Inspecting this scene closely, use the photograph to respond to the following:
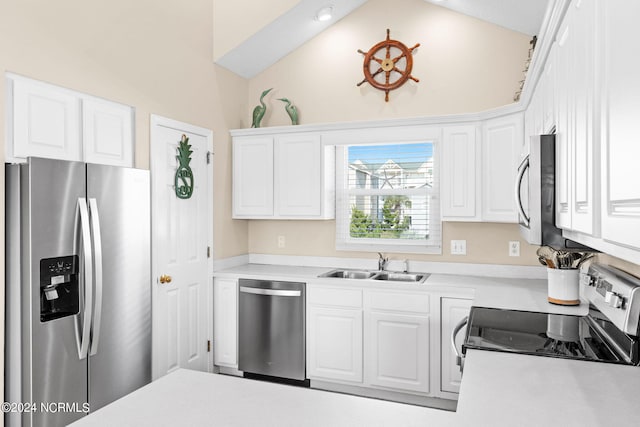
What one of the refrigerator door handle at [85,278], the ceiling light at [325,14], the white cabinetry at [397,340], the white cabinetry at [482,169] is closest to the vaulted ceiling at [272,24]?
the ceiling light at [325,14]

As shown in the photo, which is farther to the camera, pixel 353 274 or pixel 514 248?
pixel 353 274

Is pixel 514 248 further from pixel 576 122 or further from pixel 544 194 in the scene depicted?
pixel 576 122

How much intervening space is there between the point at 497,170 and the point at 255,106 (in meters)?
2.38

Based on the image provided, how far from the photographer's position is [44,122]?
239 cm

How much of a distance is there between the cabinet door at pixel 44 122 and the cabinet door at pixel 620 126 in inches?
98.8

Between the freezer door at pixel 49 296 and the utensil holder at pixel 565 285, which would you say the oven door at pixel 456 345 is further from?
the freezer door at pixel 49 296

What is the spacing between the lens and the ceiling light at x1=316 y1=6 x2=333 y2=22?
148 inches

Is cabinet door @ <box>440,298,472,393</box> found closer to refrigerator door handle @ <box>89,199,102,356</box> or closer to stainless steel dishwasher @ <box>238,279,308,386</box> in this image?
stainless steel dishwasher @ <box>238,279,308,386</box>

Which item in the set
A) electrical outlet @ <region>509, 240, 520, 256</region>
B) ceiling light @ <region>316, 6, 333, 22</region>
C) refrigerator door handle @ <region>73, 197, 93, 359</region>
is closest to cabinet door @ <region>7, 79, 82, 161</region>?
refrigerator door handle @ <region>73, 197, 93, 359</region>

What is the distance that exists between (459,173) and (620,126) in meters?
2.69

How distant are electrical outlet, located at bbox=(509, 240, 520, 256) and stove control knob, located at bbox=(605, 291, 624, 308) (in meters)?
2.10

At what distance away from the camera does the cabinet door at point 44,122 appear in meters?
2.26

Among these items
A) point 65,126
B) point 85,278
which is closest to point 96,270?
point 85,278

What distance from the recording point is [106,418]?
40.8 inches
